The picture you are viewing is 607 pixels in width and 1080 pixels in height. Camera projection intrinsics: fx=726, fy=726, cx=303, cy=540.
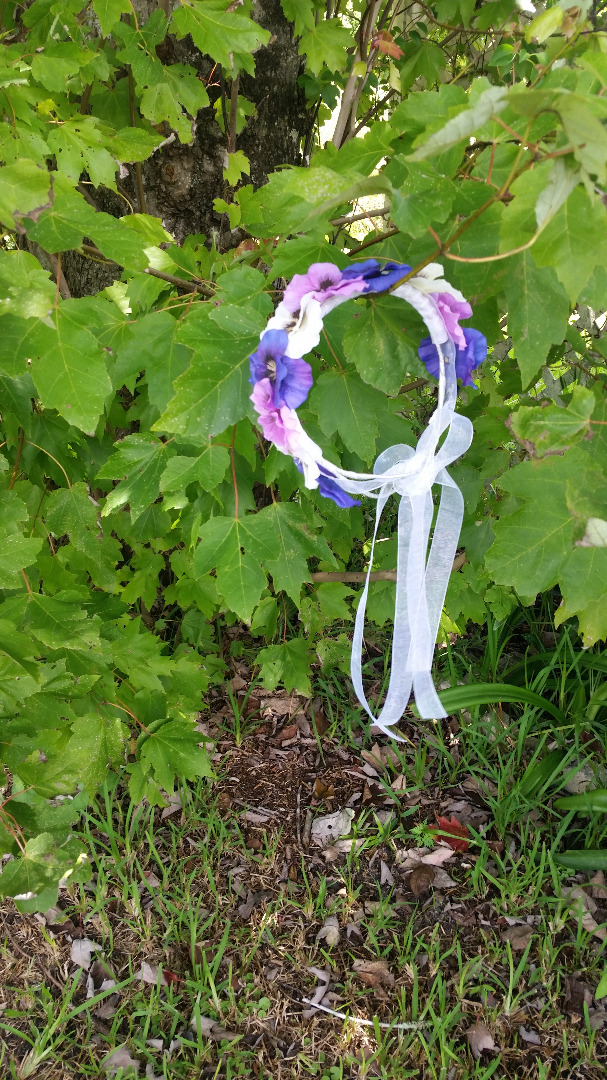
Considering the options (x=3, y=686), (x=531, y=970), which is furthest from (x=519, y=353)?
(x=531, y=970)

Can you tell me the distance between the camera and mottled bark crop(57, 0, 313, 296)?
6.47 ft

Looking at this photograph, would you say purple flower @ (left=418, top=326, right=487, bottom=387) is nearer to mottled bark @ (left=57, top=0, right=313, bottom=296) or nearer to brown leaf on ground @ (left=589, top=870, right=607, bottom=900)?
mottled bark @ (left=57, top=0, right=313, bottom=296)

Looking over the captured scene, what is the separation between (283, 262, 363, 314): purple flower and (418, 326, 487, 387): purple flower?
0.35ft

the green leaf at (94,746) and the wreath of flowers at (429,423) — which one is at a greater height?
the wreath of flowers at (429,423)

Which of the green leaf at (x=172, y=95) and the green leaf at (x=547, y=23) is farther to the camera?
the green leaf at (x=172, y=95)

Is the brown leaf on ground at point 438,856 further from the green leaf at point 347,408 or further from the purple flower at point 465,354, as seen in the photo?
the purple flower at point 465,354

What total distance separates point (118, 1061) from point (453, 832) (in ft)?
3.05

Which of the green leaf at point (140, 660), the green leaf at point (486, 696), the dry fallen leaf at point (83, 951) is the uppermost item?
the green leaf at point (140, 660)

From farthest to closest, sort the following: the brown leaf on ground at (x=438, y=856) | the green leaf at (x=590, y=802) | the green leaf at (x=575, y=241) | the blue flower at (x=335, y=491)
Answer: the brown leaf on ground at (x=438, y=856) < the green leaf at (x=590, y=802) < the blue flower at (x=335, y=491) < the green leaf at (x=575, y=241)

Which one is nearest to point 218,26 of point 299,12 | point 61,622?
point 299,12

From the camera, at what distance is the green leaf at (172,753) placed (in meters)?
1.51

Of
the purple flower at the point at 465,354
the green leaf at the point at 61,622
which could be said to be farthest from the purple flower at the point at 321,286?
the green leaf at the point at 61,622

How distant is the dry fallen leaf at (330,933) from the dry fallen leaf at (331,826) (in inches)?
8.3

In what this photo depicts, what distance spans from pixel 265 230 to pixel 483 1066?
172 centimetres
